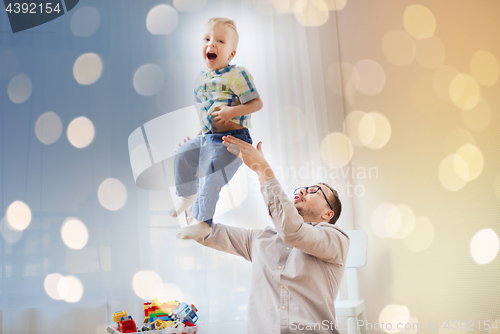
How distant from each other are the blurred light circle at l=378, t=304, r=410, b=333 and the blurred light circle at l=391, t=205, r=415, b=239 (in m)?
0.39

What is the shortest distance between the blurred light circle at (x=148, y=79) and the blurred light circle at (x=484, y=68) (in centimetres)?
149

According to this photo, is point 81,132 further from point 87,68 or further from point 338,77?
point 338,77

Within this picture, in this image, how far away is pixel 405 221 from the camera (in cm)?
212

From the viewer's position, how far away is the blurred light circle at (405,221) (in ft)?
6.81

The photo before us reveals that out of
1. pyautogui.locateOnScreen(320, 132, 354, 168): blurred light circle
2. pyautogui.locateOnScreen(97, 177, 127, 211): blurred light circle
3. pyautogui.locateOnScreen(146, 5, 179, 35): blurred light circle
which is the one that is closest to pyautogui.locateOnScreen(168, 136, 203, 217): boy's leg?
pyautogui.locateOnScreen(97, 177, 127, 211): blurred light circle

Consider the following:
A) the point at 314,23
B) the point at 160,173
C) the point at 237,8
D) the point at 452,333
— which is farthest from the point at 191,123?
the point at 452,333

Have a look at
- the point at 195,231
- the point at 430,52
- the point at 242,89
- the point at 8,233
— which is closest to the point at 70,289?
the point at 8,233

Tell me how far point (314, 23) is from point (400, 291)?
5.57ft

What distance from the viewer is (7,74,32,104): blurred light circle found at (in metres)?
1.88

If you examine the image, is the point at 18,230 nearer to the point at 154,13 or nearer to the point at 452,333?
the point at 154,13

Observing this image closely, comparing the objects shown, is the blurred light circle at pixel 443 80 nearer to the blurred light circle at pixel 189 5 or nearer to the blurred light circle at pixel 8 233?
the blurred light circle at pixel 189 5

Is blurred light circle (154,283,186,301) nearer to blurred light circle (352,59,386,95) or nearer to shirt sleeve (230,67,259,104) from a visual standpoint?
shirt sleeve (230,67,259,104)

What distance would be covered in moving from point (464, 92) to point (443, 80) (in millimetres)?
144

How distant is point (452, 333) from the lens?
A: 1.83 metres
